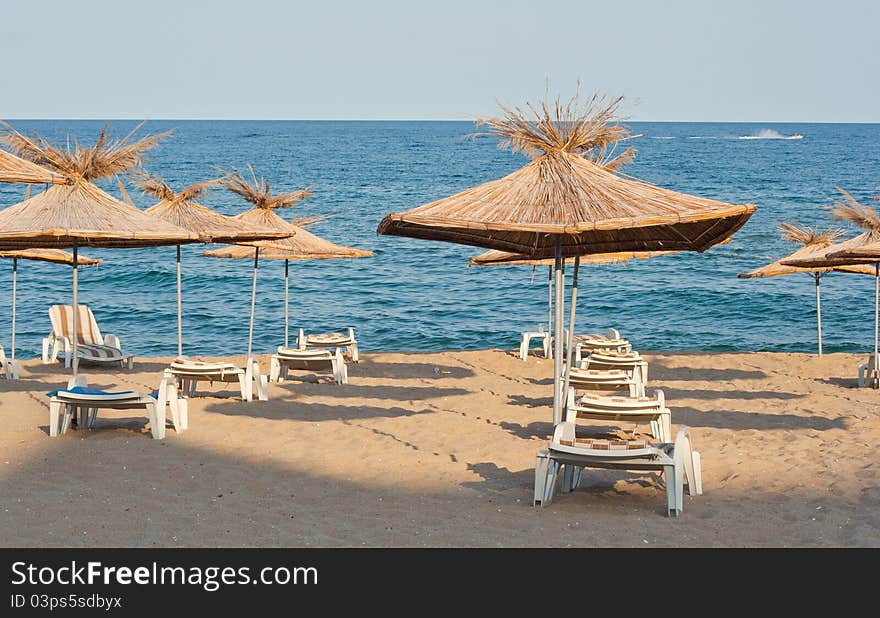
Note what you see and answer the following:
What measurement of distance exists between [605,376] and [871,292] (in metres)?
17.4

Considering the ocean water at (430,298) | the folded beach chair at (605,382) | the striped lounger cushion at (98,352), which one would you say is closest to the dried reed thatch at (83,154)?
the ocean water at (430,298)

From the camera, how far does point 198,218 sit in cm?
1144

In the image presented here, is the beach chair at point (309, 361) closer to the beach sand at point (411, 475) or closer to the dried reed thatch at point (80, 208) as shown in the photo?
the beach sand at point (411, 475)

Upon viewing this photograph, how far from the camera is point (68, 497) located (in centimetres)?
643

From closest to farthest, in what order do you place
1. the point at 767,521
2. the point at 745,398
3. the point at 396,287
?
1. the point at 767,521
2. the point at 745,398
3. the point at 396,287

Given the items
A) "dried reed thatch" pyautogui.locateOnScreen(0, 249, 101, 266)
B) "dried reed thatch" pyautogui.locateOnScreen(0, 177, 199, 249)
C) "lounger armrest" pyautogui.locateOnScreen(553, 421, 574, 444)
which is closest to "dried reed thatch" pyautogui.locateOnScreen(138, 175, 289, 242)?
"dried reed thatch" pyautogui.locateOnScreen(0, 177, 199, 249)

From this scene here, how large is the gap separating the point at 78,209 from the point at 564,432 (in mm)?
4660

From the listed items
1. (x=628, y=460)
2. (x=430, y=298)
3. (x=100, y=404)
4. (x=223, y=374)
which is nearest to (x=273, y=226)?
(x=223, y=374)

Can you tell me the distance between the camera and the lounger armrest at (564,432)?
269 inches

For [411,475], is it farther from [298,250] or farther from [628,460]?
[298,250]
